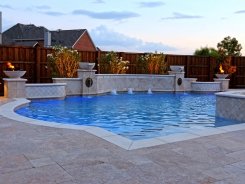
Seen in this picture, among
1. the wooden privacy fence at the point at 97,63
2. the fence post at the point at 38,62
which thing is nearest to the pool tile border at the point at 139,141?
the wooden privacy fence at the point at 97,63

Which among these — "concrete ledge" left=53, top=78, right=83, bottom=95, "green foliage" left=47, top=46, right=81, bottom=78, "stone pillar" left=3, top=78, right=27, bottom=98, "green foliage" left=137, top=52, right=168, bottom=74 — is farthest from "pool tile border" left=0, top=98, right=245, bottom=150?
"green foliage" left=137, top=52, right=168, bottom=74

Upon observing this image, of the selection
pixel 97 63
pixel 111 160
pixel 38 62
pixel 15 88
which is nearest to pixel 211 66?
pixel 97 63

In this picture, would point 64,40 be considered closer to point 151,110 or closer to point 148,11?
point 148,11

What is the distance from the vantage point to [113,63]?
16328 mm

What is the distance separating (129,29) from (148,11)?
4.13 m

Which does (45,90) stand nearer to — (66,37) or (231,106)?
(231,106)

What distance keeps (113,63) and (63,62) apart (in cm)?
317

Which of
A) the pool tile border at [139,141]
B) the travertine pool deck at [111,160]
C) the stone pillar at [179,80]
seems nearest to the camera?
the travertine pool deck at [111,160]

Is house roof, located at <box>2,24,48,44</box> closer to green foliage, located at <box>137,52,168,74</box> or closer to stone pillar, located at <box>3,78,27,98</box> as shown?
green foliage, located at <box>137,52,168,74</box>

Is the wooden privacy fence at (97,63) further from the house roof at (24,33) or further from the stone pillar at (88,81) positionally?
the house roof at (24,33)

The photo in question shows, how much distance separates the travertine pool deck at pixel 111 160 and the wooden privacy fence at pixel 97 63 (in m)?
9.25

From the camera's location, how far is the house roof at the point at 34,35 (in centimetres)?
4509

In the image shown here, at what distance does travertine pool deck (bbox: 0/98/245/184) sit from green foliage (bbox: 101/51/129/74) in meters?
11.1

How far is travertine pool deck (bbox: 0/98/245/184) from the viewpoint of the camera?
3.40 metres
